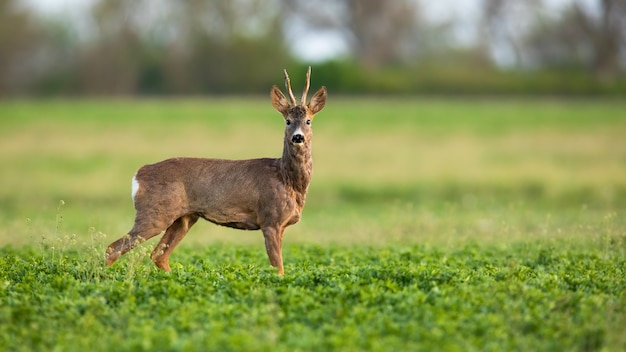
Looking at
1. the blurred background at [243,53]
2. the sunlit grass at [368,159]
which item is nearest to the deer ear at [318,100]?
the sunlit grass at [368,159]

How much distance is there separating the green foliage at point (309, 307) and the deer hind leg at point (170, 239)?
0.46 metres

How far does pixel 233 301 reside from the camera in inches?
372

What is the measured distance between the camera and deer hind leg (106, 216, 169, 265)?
36.3 feet

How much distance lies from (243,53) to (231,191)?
4410 cm

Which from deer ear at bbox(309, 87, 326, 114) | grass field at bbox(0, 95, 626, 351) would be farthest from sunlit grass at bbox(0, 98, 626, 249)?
deer ear at bbox(309, 87, 326, 114)

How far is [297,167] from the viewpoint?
11.3 metres

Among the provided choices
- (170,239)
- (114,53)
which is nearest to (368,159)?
(170,239)

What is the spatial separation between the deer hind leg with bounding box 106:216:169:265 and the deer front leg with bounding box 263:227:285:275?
120 cm

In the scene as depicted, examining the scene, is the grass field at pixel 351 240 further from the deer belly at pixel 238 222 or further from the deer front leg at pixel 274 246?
the deer belly at pixel 238 222

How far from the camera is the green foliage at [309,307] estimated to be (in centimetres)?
830

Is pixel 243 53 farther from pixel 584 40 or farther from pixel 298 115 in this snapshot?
pixel 298 115

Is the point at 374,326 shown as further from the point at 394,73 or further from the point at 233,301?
the point at 394,73

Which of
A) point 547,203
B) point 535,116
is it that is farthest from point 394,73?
point 547,203

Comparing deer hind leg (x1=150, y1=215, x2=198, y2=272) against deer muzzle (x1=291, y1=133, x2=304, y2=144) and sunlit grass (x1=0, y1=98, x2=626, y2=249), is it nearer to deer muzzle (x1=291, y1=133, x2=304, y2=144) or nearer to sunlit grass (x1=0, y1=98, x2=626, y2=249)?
deer muzzle (x1=291, y1=133, x2=304, y2=144)
